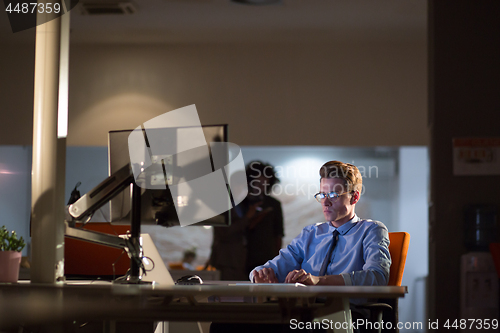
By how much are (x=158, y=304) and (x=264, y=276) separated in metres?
0.73

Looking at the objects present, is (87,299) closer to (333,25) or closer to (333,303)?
(333,303)

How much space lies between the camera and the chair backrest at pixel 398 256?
215 centimetres

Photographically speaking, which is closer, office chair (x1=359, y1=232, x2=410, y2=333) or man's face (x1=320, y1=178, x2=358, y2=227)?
office chair (x1=359, y1=232, x2=410, y2=333)

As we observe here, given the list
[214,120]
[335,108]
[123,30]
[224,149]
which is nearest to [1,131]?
[123,30]

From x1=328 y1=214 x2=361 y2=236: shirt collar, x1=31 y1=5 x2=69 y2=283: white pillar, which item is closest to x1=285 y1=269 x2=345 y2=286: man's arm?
x1=328 y1=214 x2=361 y2=236: shirt collar

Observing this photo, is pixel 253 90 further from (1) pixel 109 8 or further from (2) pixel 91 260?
(2) pixel 91 260

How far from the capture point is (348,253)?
219 centimetres

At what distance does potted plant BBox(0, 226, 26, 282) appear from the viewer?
1.70 meters

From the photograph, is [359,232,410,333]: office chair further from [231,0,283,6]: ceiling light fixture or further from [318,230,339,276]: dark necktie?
[231,0,283,6]: ceiling light fixture

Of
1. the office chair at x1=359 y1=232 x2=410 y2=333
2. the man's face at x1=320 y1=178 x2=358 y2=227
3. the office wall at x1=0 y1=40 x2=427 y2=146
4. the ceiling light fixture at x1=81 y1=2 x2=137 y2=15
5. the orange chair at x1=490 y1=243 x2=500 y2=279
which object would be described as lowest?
the office chair at x1=359 y1=232 x2=410 y2=333

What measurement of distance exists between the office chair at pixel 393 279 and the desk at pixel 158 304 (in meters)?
0.46

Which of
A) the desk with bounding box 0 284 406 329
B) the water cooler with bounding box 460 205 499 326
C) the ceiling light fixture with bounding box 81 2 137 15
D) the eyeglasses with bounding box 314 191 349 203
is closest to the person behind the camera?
the desk with bounding box 0 284 406 329

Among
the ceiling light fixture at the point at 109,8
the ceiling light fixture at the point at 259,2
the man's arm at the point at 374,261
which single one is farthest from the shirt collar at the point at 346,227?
the ceiling light fixture at the point at 109,8

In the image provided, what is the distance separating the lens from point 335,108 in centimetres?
→ 432
